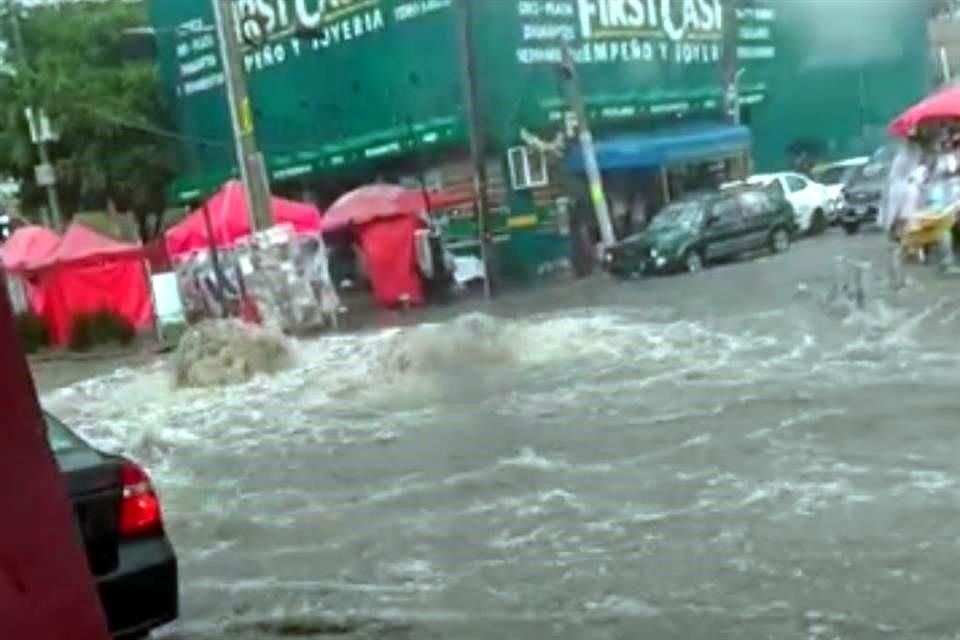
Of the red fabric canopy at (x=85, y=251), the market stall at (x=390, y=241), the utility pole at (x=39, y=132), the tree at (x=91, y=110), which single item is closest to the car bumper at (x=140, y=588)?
the market stall at (x=390, y=241)

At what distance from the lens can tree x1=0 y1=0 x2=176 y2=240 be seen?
41.0 metres

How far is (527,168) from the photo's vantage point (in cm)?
→ 3494

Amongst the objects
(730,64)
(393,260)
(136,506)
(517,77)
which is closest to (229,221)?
(393,260)

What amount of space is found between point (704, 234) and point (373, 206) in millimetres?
5977

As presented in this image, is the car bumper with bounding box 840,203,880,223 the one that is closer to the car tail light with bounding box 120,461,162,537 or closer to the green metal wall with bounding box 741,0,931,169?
the green metal wall with bounding box 741,0,931,169

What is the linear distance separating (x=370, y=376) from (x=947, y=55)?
43.6m

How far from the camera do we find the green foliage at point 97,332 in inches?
1169

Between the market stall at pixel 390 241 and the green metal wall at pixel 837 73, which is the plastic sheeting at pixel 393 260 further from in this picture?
the green metal wall at pixel 837 73

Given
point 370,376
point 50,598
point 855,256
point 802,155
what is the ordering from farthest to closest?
point 802,155 < point 855,256 < point 370,376 < point 50,598

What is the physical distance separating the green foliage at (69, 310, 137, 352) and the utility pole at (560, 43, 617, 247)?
945cm

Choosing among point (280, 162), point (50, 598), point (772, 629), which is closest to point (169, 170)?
point (280, 162)

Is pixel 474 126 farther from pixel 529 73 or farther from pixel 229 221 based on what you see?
pixel 229 221

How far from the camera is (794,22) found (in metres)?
46.4

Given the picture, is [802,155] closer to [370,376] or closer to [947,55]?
[947,55]
